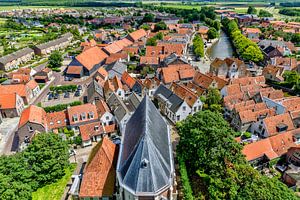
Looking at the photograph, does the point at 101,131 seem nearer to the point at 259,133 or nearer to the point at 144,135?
the point at 144,135

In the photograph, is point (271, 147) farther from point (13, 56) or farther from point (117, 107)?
point (13, 56)

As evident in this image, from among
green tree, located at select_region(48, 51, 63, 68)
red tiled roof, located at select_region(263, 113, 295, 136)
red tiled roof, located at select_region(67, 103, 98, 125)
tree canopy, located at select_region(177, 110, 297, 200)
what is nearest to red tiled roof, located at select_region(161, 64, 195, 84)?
red tiled roof, located at select_region(67, 103, 98, 125)

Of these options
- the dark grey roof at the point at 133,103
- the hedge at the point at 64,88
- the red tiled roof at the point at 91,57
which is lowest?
the hedge at the point at 64,88

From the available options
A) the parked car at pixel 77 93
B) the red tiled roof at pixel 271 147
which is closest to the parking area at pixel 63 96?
the parked car at pixel 77 93

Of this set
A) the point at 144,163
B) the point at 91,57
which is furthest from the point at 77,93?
the point at 144,163

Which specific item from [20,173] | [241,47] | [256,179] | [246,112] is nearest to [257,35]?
[241,47]

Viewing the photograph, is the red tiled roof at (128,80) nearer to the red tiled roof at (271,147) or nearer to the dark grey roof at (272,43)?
the red tiled roof at (271,147)
